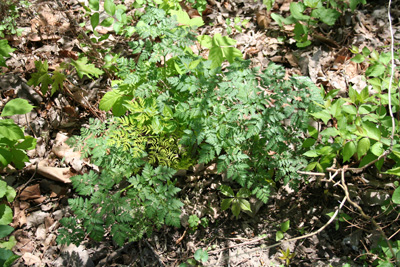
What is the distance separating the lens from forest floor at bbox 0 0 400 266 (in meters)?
2.75

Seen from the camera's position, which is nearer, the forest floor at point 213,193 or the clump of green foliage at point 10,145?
the clump of green foliage at point 10,145

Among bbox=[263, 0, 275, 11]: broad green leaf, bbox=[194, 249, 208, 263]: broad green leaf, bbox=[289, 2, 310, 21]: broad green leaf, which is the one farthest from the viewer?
bbox=[263, 0, 275, 11]: broad green leaf

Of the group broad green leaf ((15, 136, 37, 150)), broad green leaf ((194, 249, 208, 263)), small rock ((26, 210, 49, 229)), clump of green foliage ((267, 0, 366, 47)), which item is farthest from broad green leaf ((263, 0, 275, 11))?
small rock ((26, 210, 49, 229))

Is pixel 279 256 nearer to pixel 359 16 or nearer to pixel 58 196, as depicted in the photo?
pixel 58 196

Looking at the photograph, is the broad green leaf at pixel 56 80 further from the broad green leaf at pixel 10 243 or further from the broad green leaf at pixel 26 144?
the broad green leaf at pixel 10 243

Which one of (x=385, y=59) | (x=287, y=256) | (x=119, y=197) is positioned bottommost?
(x=287, y=256)

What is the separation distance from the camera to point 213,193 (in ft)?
10.0

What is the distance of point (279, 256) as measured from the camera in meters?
2.70

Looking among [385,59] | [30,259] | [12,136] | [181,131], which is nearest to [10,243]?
[30,259]

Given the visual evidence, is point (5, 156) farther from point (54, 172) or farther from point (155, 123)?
point (155, 123)

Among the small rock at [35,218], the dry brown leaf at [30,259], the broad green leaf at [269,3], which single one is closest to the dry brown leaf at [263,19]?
the broad green leaf at [269,3]

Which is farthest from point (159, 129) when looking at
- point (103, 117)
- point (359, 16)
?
point (359, 16)

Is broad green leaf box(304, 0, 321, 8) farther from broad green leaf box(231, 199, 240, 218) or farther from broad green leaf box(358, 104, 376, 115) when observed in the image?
broad green leaf box(231, 199, 240, 218)

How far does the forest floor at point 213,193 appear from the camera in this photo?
2.75 meters
